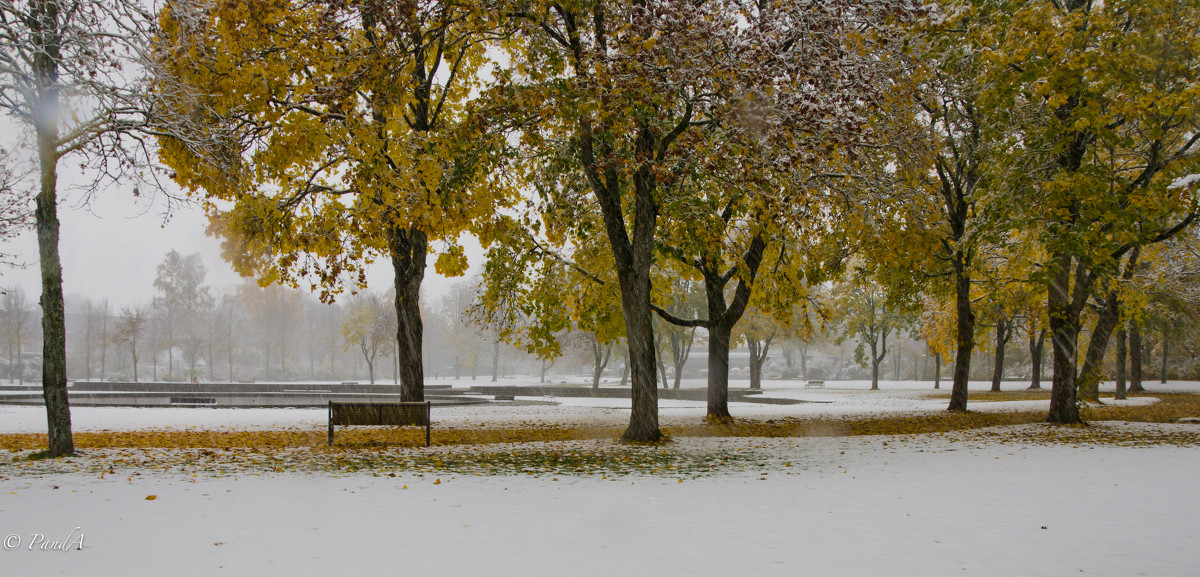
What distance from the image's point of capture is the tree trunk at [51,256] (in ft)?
30.0

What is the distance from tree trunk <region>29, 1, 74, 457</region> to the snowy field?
28.9 inches

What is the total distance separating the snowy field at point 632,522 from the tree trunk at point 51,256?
0.73m

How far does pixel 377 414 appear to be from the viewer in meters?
11.3

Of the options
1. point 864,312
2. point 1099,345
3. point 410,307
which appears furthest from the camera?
point 864,312

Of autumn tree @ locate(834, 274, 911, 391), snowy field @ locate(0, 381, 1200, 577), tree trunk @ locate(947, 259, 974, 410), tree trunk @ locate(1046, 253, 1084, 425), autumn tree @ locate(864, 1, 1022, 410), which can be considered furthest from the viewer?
autumn tree @ locate(834, 274, 911, 391)

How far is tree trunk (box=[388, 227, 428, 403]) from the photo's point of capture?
607 inches

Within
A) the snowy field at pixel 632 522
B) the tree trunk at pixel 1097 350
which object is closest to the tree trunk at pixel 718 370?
the snowy field at pixel 632 522

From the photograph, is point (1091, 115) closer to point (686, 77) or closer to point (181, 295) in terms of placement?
point (686, 77)

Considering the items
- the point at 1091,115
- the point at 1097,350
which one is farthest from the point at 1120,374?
the point at 1091,115

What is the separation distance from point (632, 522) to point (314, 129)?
7.83m

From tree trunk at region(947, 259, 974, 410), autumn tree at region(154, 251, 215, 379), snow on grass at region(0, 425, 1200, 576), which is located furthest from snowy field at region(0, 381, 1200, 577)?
autumn tree at region(154, 251, 215, 379)

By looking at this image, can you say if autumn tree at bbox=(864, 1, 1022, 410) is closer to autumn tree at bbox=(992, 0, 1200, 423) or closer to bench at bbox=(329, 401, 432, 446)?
autumn tree at bbox=(992, 0, 1200, 423)

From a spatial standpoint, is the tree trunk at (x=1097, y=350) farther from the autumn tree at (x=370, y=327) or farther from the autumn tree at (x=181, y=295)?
the autumn tree at (x=181, y=295)

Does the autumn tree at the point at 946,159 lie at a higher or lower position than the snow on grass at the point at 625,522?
higher
